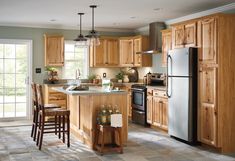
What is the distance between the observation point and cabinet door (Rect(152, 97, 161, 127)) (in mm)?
6699

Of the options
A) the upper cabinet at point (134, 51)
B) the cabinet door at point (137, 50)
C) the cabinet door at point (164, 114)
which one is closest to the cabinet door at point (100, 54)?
the upper cabinet at point (134, 51)

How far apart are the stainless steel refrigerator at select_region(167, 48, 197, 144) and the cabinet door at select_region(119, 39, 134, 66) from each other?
104 inches

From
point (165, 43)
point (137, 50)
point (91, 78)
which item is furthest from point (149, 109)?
point (91, 78)

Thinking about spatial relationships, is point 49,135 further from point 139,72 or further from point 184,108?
point 139,72

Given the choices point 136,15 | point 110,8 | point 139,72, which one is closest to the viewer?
point 110,8

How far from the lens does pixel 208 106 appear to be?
17.0 ft

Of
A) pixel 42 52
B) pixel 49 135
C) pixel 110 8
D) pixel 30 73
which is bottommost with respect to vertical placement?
pixel 49 135

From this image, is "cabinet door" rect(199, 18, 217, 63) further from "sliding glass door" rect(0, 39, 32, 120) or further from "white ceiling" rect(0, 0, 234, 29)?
"sliding glass door" rect(0, 39, 32, 120)

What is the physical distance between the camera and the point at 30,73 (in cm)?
820

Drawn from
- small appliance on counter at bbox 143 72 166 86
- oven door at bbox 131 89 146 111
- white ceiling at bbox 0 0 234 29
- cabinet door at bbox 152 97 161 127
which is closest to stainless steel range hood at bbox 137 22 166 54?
white ceiling at bbox 0 0 234 29

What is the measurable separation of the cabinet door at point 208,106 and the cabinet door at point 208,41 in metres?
0.18

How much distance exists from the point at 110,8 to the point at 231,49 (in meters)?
2.34

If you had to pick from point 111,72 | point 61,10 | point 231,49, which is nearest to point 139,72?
point 111,72

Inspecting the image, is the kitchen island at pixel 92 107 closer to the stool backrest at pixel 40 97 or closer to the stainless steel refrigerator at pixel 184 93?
the stool backrest at pixel 40 97
